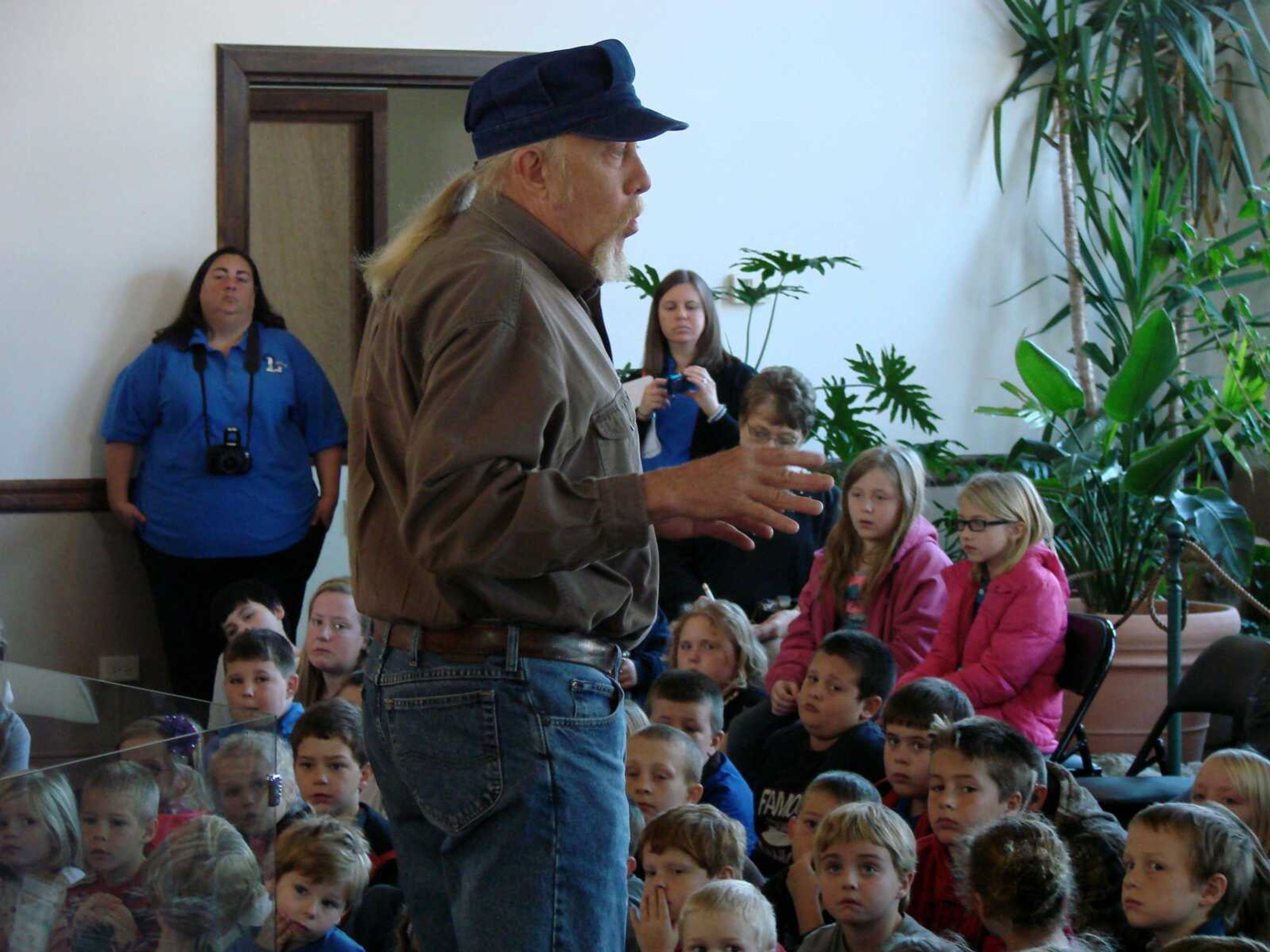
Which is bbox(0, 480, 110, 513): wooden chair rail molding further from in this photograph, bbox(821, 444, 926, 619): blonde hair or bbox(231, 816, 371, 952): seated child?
bbox(231, 816, 371, 952): seated child

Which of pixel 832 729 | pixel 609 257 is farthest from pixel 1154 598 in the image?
pixel 609 257

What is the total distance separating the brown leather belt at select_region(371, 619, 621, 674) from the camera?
5.15 ft

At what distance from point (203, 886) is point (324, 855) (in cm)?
66

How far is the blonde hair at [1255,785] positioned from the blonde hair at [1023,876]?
537 millimetres

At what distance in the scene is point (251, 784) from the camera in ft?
6.70

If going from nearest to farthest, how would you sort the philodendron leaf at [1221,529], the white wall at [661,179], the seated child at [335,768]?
the seated child at [335,768] < the philodendron leaf at [1221,529] < the white wall at [661,179]

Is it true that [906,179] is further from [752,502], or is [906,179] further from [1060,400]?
[752,502]

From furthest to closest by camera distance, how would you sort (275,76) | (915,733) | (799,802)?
(275,76) → (799,802) → (915,733)

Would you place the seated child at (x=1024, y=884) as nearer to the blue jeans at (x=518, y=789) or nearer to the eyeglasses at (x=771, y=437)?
the blue jeans at (x=518, y=789)

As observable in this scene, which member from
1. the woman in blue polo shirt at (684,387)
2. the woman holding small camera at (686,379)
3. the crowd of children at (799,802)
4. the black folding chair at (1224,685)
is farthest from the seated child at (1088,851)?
the woman holding small camera at (686,379)

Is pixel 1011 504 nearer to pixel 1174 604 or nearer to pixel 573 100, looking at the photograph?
pixel 1174 604

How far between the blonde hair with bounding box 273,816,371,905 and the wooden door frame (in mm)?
3286

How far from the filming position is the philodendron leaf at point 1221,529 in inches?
192

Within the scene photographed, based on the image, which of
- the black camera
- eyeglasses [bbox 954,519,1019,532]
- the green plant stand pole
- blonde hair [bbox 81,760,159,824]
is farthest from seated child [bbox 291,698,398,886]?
the black camera
